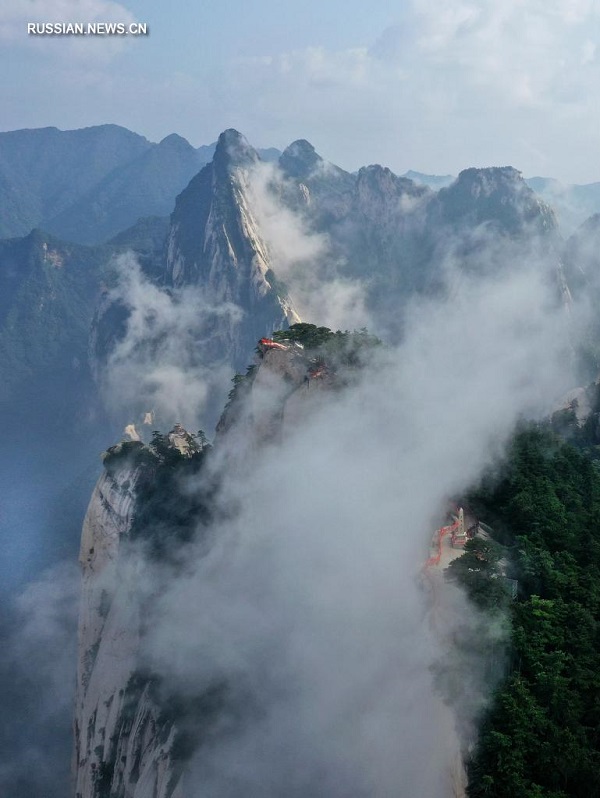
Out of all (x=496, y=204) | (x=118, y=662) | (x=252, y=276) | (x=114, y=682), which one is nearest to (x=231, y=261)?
(x=252, y=276)

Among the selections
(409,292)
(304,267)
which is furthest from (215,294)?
(409,292)

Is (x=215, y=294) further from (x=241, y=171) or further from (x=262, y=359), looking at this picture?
(x=262, y=359)

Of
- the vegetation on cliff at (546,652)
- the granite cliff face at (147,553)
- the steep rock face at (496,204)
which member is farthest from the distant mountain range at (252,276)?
the vegetation on cliff at (546,652)

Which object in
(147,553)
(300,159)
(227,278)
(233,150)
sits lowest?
(147,553)

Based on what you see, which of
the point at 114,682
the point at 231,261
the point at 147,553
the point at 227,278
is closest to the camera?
the point at 114,682

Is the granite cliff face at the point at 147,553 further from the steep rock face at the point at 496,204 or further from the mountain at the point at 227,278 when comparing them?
the steep rock face at the point at 496,204

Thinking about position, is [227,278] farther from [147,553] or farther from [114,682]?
[114,682]

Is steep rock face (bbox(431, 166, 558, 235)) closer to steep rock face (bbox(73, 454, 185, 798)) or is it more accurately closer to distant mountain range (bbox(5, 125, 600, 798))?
distant mountain range (bbox(5, 125, 600, 798))

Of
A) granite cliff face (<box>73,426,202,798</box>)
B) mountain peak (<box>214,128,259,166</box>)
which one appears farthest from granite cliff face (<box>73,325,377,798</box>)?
mountain peak (<box>214,128,259,166</box>)
